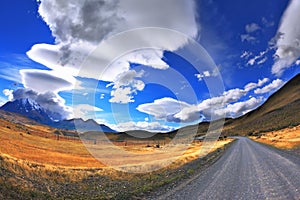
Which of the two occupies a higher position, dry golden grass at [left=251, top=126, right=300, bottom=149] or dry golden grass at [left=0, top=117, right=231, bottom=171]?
dry golden grass at [left=251, top=126, right=300, bottom=149]

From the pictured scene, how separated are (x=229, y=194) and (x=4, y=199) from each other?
425 inches

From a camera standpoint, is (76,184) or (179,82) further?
(179,82)

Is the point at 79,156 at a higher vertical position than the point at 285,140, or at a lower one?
lower

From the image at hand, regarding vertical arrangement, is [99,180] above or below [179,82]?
below

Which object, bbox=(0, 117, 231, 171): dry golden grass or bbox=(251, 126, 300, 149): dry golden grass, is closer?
bbox=(0, 117, 231, 171): dry golden grass

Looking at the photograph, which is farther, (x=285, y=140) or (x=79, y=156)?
(x=285, y=140)

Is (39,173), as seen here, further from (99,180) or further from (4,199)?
(4,199)

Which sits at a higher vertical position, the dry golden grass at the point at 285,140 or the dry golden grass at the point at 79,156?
the dry golden grass at the point at 285,140

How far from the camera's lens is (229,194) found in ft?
43.0

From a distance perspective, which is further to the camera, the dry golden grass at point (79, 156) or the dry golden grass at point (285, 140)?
the dry golden grass at point (285, 140)

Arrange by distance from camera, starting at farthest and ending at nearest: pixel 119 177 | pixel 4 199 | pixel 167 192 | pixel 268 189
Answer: pixel 119 177, pixel 167 192, pixel 268 189, pixel 4 199

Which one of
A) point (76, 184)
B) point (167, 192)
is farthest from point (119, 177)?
point (167, 192)

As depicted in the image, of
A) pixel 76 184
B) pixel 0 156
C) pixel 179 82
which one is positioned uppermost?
pixel 179 82

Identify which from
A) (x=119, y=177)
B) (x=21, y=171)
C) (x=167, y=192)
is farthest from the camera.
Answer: (x=119, y=177)
